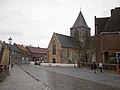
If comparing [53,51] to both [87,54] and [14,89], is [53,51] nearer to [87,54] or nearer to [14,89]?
[87,54]

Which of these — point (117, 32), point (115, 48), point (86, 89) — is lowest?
point (86, 89)

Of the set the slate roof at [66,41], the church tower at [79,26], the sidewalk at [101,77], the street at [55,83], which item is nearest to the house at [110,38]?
the sidewalk at [101,77]

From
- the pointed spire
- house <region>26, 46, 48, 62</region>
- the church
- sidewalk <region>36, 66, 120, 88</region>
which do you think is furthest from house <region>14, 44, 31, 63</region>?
sidewalk <region>36, 66, 120, 88</region>

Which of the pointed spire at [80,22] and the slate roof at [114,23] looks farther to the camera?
the pointed spire at [80,22]

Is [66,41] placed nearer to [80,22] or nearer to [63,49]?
[63,49]

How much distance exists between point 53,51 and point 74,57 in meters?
9.46

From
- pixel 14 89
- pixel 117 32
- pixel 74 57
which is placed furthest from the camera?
pixel 74 57

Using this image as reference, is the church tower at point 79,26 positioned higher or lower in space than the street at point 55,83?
higher

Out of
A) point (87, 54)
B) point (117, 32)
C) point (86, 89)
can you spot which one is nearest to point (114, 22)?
point (117, 32)

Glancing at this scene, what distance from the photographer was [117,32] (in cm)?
4950

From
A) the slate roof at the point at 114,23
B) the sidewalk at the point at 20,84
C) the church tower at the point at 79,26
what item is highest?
the church tower at the point at 79,26

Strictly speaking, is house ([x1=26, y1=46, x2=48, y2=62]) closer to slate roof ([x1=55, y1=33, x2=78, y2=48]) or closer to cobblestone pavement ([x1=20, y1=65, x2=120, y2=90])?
slate roof ([x1=55, y1=33, x2=78, y2=48])

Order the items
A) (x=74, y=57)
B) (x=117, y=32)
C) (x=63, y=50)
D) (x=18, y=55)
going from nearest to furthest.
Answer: (x=117, y=32)
(x=63, y=50)
(x=74, y=57)
(x=18, y=55)

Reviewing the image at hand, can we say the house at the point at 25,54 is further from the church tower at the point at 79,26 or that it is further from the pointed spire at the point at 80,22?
the pointed spire at the point at 80,22
